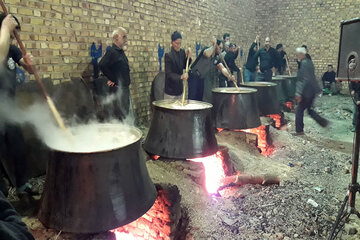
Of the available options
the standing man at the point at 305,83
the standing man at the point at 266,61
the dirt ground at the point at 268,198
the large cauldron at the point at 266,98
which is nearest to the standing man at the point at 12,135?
the dirt ground at the point at 268,198

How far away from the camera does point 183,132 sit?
12.0 feet

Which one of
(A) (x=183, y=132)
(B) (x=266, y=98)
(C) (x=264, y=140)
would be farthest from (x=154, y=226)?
(B) (x=266, y=98)

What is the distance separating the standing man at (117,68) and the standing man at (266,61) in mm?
5491

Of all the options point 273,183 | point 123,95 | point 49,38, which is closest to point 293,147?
point 273,183

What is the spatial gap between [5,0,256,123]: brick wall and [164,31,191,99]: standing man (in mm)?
1227

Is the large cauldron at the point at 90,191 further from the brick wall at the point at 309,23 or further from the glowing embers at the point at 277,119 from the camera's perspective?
the brick wall at the point at 309,23

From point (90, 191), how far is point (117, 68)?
3067 mm

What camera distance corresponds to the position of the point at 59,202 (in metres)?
2.19

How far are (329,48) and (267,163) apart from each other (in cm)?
1133

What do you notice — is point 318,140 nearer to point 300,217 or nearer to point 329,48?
point 300,217

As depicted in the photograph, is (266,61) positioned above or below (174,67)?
above

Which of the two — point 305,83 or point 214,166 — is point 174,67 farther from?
point 305,83

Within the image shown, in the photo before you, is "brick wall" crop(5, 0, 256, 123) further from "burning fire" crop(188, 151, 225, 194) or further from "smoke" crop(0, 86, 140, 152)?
"burning fire" crop(188, 151, 225, 194)

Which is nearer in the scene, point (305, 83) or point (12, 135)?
point (12, 135)
